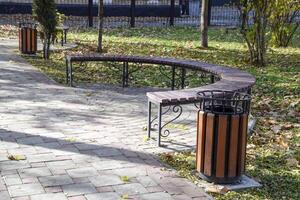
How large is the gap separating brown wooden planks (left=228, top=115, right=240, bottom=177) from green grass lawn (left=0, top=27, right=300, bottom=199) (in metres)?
0.23

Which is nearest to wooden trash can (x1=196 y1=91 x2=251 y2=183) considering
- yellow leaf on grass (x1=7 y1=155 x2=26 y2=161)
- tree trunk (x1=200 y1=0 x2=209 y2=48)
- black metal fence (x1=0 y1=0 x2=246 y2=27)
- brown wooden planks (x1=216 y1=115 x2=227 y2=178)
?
brown wooden planks (x1=216 y1=115 x2=227 y2=178)

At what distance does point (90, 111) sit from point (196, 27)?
14.2 meters

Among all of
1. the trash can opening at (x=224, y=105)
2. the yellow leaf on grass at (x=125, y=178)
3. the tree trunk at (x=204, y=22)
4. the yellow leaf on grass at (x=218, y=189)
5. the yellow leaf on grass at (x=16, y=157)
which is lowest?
the yellow leaf on grass at (x=218, y=189)

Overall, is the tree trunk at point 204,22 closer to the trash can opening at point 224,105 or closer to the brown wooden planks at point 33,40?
the brown wooden planks at point 33,40

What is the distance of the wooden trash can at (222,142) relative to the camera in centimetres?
482

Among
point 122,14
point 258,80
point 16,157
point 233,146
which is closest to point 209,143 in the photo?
point 233,146

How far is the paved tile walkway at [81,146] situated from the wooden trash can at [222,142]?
0.27 metres

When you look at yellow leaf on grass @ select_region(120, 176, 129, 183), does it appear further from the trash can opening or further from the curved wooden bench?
the curved wooden bench

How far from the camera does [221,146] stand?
4848 millimetres

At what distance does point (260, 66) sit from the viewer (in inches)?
475

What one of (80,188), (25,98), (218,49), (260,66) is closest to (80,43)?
(218,49)

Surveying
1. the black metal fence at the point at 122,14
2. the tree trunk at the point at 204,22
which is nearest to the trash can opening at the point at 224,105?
the tree trunk at the point at 204,22

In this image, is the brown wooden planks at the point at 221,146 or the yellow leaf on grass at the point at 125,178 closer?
the brown wooden planks at the point at 221,146

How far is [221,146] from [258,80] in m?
5.85
